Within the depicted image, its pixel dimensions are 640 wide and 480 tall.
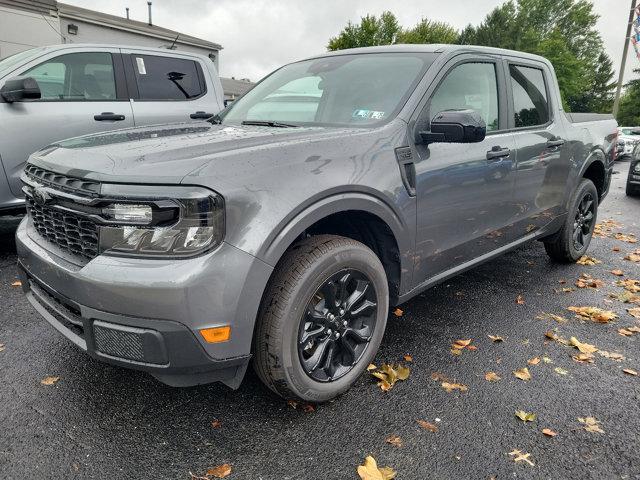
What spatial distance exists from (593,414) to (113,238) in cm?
239

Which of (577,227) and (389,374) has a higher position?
(577,227)

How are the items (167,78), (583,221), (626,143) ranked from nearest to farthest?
(583,221), (167,78), (626,143)

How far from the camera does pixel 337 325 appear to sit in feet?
7.84

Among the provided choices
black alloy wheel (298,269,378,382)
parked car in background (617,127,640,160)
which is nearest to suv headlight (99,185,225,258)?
black alloy wheel (298,269,378,382)

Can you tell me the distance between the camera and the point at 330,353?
2.39 m

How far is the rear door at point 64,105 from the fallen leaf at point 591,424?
467 cm

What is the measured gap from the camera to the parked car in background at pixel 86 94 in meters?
4.29

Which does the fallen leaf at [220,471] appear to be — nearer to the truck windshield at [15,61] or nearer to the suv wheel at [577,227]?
the suv wheel at [577,227]

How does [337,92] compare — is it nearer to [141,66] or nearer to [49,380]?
[49,380]

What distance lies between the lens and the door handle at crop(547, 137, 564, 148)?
12.3ft

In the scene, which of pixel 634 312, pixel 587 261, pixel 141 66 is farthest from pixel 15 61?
pixel 587 261

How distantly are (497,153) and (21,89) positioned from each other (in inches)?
153

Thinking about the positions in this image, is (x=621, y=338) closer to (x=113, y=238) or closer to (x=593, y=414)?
(x=593, y=414)

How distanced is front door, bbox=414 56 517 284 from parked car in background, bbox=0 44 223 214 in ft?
8.15
